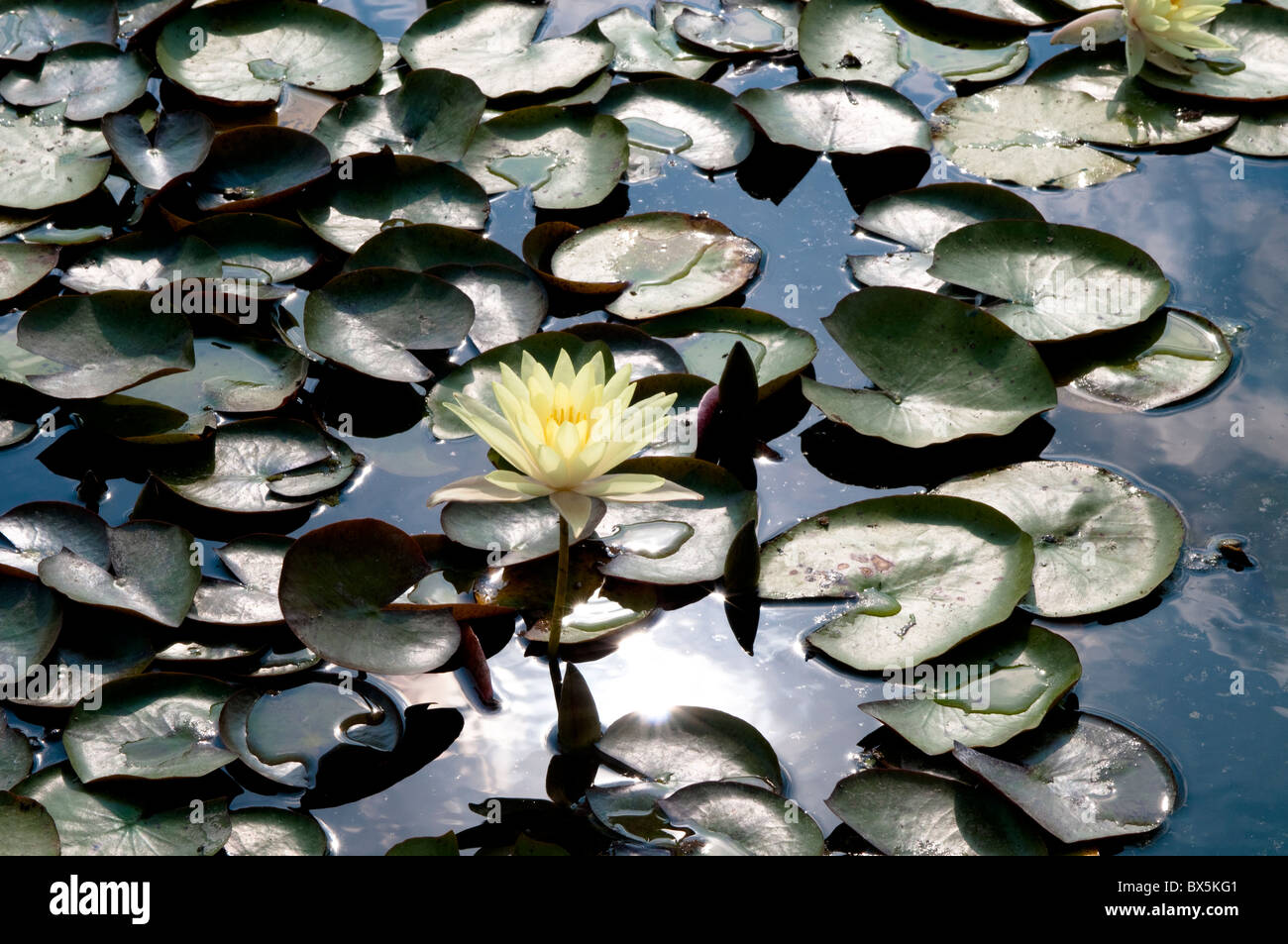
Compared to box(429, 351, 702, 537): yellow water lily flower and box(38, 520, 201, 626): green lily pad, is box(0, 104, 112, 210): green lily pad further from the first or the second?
box(429, 351, 702, 537): yellow water lily flower

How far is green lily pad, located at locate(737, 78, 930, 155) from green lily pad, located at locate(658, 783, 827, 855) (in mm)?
2524

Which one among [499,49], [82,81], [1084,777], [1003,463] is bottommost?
[1084,777]

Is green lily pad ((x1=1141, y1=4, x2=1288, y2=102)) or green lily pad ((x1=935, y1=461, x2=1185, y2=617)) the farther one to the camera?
green lily pad ((x1=1141, y1=4, x2=1288, y2=102))

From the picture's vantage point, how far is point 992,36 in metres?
Result: 4.61

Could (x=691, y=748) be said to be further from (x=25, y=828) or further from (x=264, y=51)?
(x=264, y=51)

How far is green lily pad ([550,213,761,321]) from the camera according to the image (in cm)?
348

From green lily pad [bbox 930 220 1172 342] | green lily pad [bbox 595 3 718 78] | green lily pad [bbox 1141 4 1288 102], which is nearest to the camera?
green lily pad [bbox 930 220 1172 342]

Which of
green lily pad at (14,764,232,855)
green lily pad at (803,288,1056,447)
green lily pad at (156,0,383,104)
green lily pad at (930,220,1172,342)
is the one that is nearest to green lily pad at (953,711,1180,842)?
green lily pad at (803,288,1056,447)

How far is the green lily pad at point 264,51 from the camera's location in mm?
4176

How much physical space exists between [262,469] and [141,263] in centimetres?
98

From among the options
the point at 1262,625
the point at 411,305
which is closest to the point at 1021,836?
the point at 1262,625

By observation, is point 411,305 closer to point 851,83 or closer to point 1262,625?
point 851,83

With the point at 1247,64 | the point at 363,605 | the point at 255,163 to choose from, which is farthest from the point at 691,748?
the point at 1247,64

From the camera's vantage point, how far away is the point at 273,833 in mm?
2305
